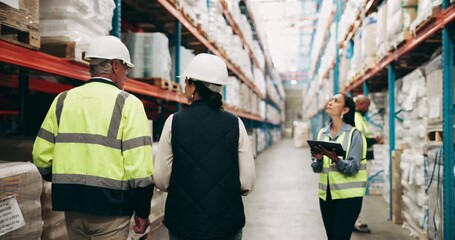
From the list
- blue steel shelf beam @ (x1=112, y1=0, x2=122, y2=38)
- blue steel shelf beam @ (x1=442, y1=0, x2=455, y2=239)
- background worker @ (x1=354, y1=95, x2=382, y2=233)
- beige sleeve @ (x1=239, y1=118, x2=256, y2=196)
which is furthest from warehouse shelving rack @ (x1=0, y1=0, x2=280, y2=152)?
blue steel shelf beam @ (x1=442, y1=0, x2=455, y2=239)

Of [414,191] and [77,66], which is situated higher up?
[77,66]

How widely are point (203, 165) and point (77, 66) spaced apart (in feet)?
5.06

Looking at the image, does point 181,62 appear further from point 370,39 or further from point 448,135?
point 448,135

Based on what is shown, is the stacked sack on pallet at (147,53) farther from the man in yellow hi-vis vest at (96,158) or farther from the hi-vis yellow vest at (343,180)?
the man in yellow hi-vis vest at (96,158)

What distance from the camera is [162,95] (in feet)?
15.9

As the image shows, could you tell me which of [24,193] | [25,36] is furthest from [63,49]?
[24,193]

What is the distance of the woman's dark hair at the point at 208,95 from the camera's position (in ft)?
7.01

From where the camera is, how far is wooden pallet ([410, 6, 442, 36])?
3.60 meters

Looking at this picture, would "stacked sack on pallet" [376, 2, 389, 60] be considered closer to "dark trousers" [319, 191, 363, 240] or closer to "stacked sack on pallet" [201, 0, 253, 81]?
"stacked sack on pallet" [201, 0, 253, 81]

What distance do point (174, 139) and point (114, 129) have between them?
311 millimetres

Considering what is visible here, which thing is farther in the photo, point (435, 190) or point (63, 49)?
point (435, 190)

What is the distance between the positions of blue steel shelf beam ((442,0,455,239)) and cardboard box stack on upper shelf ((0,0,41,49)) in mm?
3182

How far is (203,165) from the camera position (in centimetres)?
205

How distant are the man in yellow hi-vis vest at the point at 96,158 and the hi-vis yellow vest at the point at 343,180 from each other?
1633 mm
